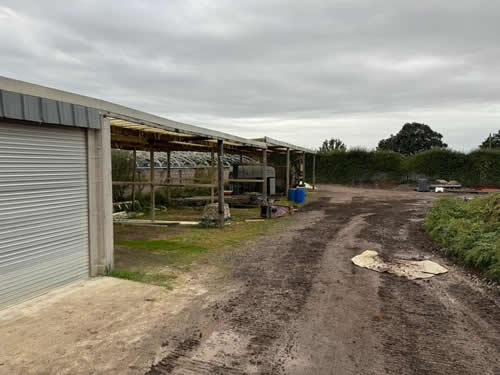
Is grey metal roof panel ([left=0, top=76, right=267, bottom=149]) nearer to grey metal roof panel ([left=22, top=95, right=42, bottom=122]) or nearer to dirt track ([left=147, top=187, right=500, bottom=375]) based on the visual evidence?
grey metal roof panel ([left=22, top=95, right=42, bottom=122])

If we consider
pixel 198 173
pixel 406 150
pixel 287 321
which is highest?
pixel 406 150

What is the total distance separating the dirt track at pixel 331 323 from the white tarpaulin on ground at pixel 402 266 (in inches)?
9.9

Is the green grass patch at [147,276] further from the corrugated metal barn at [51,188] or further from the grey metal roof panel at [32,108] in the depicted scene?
the grey metal roof panel at [32,108]

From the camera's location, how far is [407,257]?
25.6ft

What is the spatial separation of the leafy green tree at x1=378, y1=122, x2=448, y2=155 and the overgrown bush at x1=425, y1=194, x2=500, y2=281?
4711 centimetres

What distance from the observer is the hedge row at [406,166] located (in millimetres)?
28156

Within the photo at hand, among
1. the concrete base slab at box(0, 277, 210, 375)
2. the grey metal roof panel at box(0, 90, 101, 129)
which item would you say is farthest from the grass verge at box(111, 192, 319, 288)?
the grey metal roof panel at box(0, 90, 101, 129)

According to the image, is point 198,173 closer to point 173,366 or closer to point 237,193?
point 237,193

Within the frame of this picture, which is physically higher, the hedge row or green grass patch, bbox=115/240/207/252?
the hedge row

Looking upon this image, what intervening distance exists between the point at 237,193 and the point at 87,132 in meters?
13.5

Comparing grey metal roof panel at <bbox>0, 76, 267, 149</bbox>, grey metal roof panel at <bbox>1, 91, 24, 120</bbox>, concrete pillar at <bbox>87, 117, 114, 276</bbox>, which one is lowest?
concrete pillar at <bbox>87, 117, 114, 276</bbox>

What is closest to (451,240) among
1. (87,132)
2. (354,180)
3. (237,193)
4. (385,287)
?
(385,287)

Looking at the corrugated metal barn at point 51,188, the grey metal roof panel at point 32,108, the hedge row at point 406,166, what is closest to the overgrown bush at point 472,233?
the corrugated metal barn at point 51,188

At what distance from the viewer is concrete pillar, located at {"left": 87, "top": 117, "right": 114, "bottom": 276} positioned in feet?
20.6
